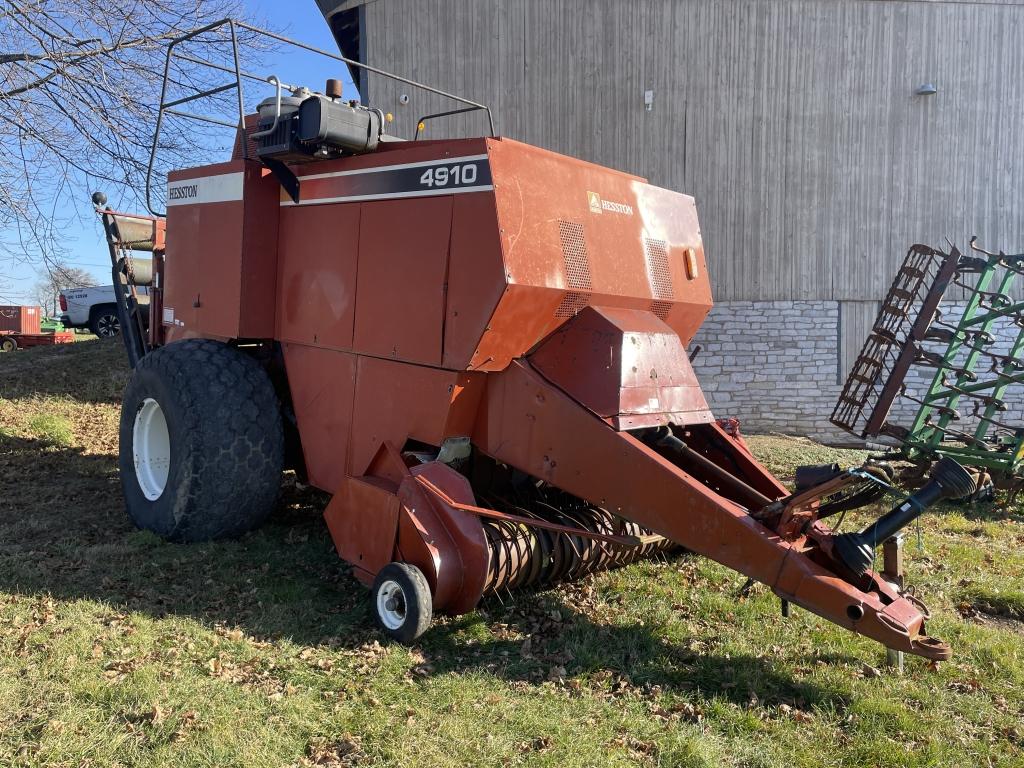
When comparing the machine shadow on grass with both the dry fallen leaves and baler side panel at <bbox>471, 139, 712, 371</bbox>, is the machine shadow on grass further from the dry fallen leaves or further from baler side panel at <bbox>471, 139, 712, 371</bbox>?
baler side panel at <bbox>471, 139, 712, 371</bbox>

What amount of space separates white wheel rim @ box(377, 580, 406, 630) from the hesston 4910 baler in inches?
0.5

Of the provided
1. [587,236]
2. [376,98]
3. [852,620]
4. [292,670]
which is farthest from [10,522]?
[376,98]

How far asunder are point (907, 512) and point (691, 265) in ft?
7.45

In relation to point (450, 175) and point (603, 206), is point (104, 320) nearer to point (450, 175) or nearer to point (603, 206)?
point (450, 175)

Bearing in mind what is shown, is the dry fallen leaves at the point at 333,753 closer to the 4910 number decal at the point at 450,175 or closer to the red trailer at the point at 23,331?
the 4910 number decal at the point at 450,175

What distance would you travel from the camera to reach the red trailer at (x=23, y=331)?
2173cm

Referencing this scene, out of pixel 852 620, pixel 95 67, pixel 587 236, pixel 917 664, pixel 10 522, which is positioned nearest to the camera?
pixel 852 620

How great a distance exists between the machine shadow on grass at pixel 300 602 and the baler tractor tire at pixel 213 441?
0.58 ft

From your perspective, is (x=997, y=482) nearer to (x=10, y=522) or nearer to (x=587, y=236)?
(x=587, y=236)

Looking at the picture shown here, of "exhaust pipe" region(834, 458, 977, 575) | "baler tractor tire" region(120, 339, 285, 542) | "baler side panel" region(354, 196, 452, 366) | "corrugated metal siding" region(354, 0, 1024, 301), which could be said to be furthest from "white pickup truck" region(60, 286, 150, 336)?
"exhaust pipe" region(834, 458, 977, 575)

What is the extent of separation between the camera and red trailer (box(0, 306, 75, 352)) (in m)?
21.7

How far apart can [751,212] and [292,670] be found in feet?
37.7

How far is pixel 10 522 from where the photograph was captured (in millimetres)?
5746

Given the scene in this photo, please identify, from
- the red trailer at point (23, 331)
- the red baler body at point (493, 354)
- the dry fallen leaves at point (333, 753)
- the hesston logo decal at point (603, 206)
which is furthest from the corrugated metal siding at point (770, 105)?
the red trailer at point (23, 331)
